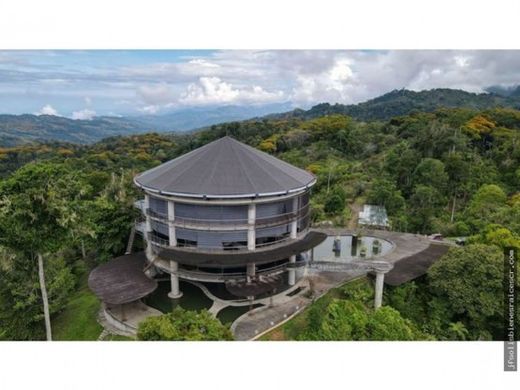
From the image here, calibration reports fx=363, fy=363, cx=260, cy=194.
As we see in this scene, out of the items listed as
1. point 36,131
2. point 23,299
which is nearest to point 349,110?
point 23,299

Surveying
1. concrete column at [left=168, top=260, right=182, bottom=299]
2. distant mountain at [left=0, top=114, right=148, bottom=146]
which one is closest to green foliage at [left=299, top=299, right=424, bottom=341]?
concrete column at [left=168, top=260, right=182, bottom=299]

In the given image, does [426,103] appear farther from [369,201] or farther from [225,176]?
[225,176]

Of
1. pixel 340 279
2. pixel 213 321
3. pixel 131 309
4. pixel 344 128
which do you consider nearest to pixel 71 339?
pixel 131 309

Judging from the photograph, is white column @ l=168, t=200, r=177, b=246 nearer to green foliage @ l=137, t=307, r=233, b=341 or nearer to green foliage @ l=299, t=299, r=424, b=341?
green foliage @ l=137, t=307, r=233, b=341

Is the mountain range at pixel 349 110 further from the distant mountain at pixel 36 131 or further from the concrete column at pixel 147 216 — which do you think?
the concrete column at pixel 147 216

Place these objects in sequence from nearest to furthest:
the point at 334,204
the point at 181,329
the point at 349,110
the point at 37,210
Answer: the point at 181,329 → the point at 37,210 → the point at 334,204 → the point at 349,110

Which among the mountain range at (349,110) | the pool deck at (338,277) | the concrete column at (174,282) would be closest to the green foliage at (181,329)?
the pool deck at (338,277)
